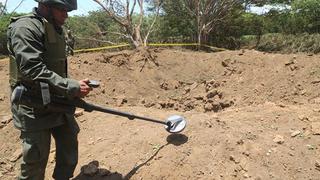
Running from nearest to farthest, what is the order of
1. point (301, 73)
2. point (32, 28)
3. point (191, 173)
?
point (32, 28), point (191, 173), point (301, 73)

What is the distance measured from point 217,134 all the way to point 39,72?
196cm

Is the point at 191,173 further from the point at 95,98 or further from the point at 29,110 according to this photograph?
the point at 95,98

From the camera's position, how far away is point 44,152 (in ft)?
10.5

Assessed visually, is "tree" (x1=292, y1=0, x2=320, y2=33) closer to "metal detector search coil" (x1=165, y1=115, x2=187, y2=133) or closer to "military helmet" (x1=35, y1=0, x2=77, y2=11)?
"metal detector search coil" (x1=165, y1=115, x2=187, y2=133)

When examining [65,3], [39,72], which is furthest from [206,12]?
[39,72]

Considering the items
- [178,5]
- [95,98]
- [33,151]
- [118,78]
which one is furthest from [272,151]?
[178,5]

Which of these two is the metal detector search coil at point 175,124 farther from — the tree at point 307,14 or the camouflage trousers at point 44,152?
the tree at point 307,14

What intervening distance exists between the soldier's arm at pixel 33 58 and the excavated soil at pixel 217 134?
1293 mm

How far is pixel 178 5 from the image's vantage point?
16203 millimetres

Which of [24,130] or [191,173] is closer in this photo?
[24,130]

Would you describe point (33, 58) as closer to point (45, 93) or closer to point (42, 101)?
point (45, 93)

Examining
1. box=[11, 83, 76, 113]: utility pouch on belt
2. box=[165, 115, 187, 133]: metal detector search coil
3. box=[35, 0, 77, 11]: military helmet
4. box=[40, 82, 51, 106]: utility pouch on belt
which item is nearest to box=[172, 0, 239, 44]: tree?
box=[165, 115, 187, 133]: metal detector search coil

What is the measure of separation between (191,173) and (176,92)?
14.2 ft

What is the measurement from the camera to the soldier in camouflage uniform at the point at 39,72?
9.53 ft
